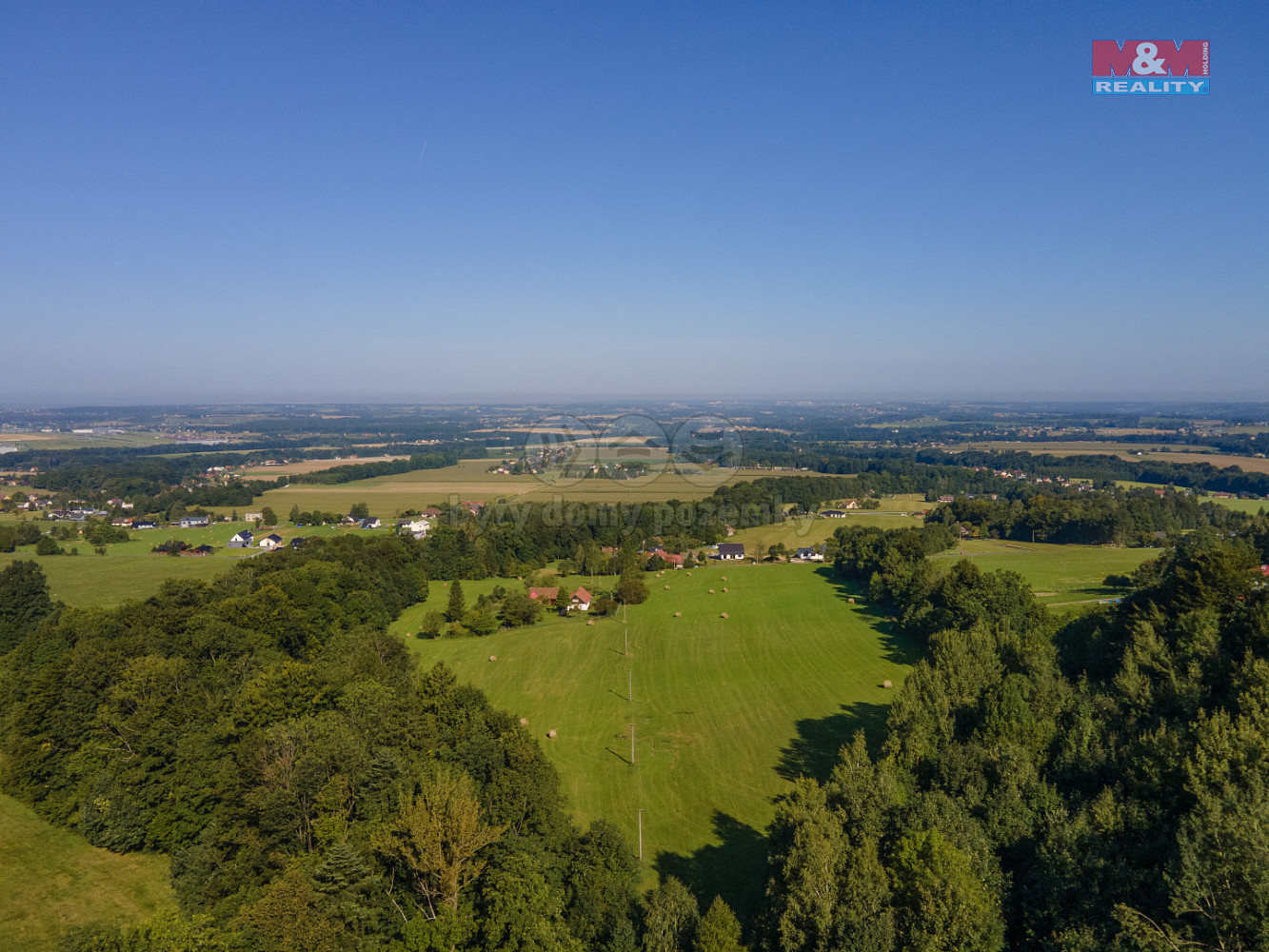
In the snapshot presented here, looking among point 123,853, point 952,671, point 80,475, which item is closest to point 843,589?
point 952,671

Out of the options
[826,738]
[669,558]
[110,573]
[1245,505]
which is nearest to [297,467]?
[110,573]

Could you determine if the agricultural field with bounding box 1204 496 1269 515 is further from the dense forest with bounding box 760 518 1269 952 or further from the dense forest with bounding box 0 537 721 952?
the dense forest with bounding box 0 537 721 952

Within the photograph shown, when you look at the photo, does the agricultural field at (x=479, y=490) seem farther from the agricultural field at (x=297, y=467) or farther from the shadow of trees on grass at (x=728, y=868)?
the shadow of trees on grass at (x=728, y=868)

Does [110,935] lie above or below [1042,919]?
above

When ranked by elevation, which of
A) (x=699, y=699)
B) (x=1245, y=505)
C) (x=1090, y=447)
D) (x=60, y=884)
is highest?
(x=1090, y=447)

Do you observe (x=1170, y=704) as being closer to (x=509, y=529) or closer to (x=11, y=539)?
(x=509, y=529)

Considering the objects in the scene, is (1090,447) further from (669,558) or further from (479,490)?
(479,490)

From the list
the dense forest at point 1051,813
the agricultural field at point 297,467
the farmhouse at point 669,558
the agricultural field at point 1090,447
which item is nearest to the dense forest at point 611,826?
the dense forest at point 1051,813
